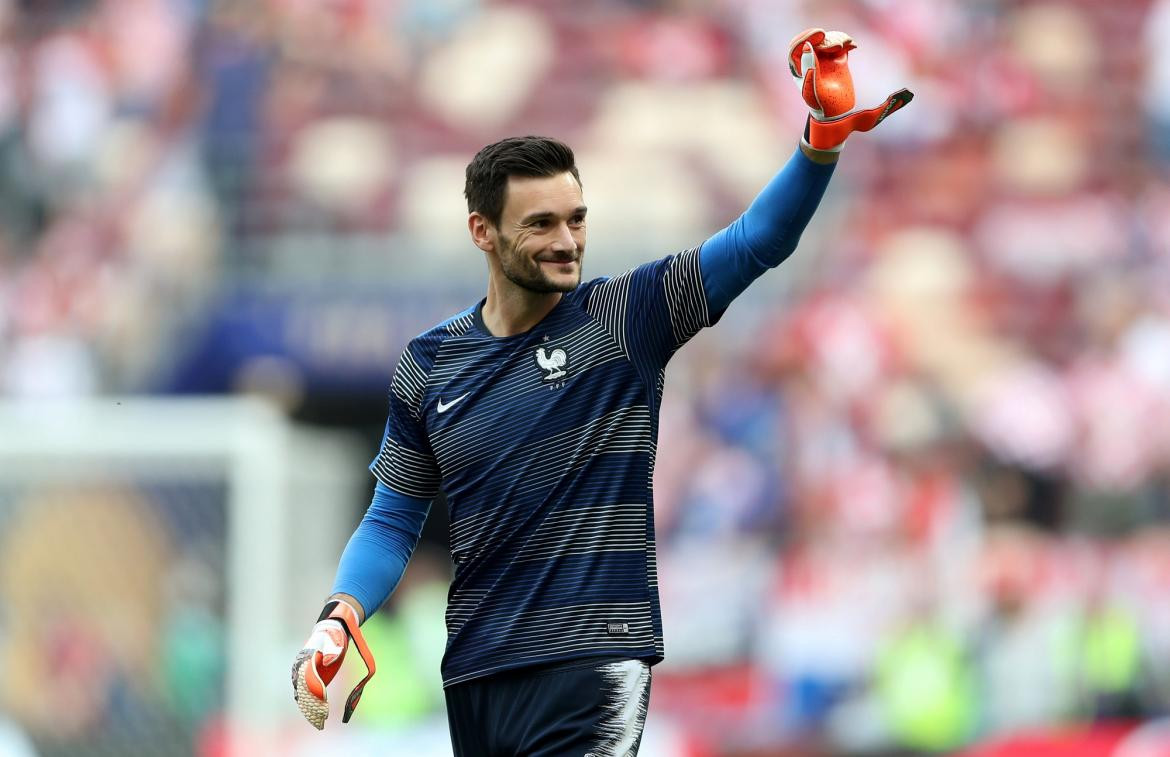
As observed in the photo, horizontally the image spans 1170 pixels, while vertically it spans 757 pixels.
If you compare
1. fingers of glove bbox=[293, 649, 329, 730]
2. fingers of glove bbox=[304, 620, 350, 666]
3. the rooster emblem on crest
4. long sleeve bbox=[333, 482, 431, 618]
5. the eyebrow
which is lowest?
fingers of glove bbox=[293, 649, 329, 730]

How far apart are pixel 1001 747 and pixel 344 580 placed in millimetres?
5678

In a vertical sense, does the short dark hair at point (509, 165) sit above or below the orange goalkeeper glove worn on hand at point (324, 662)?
above

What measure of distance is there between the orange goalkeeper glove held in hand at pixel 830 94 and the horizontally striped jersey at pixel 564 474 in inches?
12.9

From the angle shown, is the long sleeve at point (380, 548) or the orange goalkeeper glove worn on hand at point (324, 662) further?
the long sleeve at point (380, 548)

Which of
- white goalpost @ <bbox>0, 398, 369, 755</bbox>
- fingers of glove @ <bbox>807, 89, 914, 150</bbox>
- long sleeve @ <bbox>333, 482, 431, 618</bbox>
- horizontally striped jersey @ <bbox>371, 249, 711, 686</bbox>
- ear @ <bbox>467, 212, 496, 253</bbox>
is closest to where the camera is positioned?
fingers of glove @ <bbox>807, 89, 914, 150</bbox>

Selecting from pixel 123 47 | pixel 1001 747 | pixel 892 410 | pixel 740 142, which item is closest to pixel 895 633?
pixel 1001 747

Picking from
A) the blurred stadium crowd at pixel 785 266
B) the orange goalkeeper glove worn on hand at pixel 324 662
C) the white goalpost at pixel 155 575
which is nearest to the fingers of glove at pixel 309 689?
the orange goalkeeper glove worn on hand at pixel 324 662

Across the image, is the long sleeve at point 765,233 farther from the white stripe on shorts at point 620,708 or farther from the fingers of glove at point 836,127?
the white stripe on shorts at point 620,708

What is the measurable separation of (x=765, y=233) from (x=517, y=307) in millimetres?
514

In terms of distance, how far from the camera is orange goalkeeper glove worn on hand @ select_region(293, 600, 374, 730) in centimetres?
324

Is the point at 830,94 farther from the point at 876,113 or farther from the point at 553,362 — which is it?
the point at 553,362

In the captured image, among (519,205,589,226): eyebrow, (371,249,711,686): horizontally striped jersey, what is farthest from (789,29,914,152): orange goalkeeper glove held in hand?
(519,205,589,226): eyebrow

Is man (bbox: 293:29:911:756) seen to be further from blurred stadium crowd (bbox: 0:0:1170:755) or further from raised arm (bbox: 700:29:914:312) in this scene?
blurred stadium crowd (bbox: 0:0:1170:755)

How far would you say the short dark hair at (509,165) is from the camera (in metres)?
3.31
